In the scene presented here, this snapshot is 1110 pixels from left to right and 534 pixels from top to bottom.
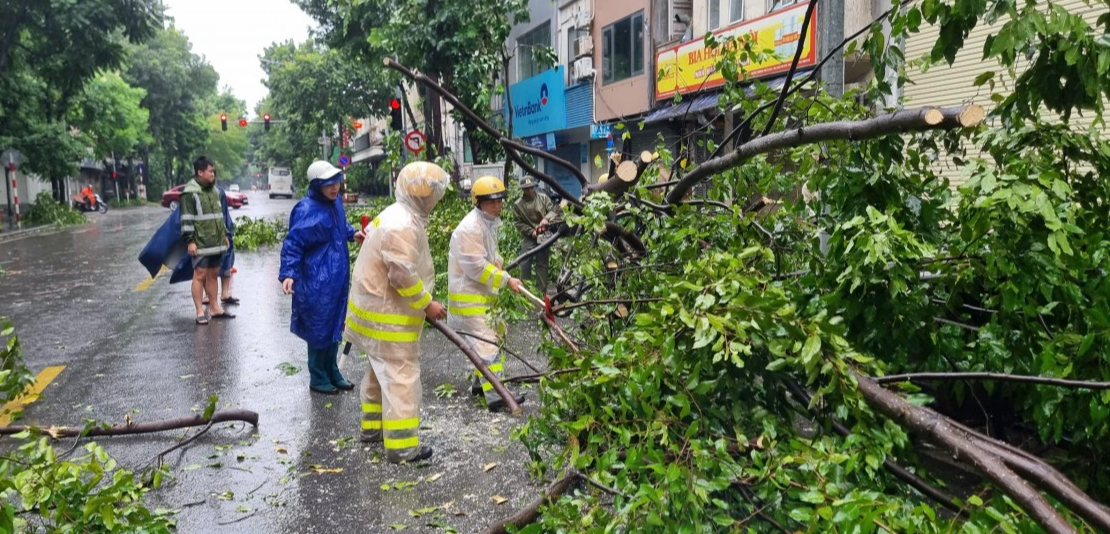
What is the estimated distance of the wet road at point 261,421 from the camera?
4.08 metres

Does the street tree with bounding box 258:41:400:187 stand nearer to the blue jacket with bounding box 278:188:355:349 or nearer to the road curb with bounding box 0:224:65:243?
the road curb with bounding box 0:224:65:243

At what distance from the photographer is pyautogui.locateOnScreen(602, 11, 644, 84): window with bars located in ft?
61.8

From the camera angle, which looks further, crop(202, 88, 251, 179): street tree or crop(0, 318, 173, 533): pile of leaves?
crop(202, 88, 251, 179): street tree

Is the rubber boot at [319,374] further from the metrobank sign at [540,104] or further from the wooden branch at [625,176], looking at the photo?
the metrobank sign at [540,104]

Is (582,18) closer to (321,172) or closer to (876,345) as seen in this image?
(321,172)

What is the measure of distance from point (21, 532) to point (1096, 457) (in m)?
4.11

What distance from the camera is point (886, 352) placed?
3309 mm

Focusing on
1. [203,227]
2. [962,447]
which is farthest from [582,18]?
[962,447]

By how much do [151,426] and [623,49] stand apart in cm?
1627

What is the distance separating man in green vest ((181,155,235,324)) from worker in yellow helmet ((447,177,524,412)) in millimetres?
4111

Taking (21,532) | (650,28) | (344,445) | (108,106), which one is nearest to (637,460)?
(21,532)

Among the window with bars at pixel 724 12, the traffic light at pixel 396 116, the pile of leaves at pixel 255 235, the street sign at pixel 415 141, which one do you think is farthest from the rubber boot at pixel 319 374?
the pile of leaves at pixel 255 235

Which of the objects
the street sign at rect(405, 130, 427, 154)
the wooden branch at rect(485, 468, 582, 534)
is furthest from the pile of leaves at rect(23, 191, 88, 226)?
the wooden branch at rect(485, 468, 582, 534)

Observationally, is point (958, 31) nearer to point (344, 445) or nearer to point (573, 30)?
point (344, 445)
